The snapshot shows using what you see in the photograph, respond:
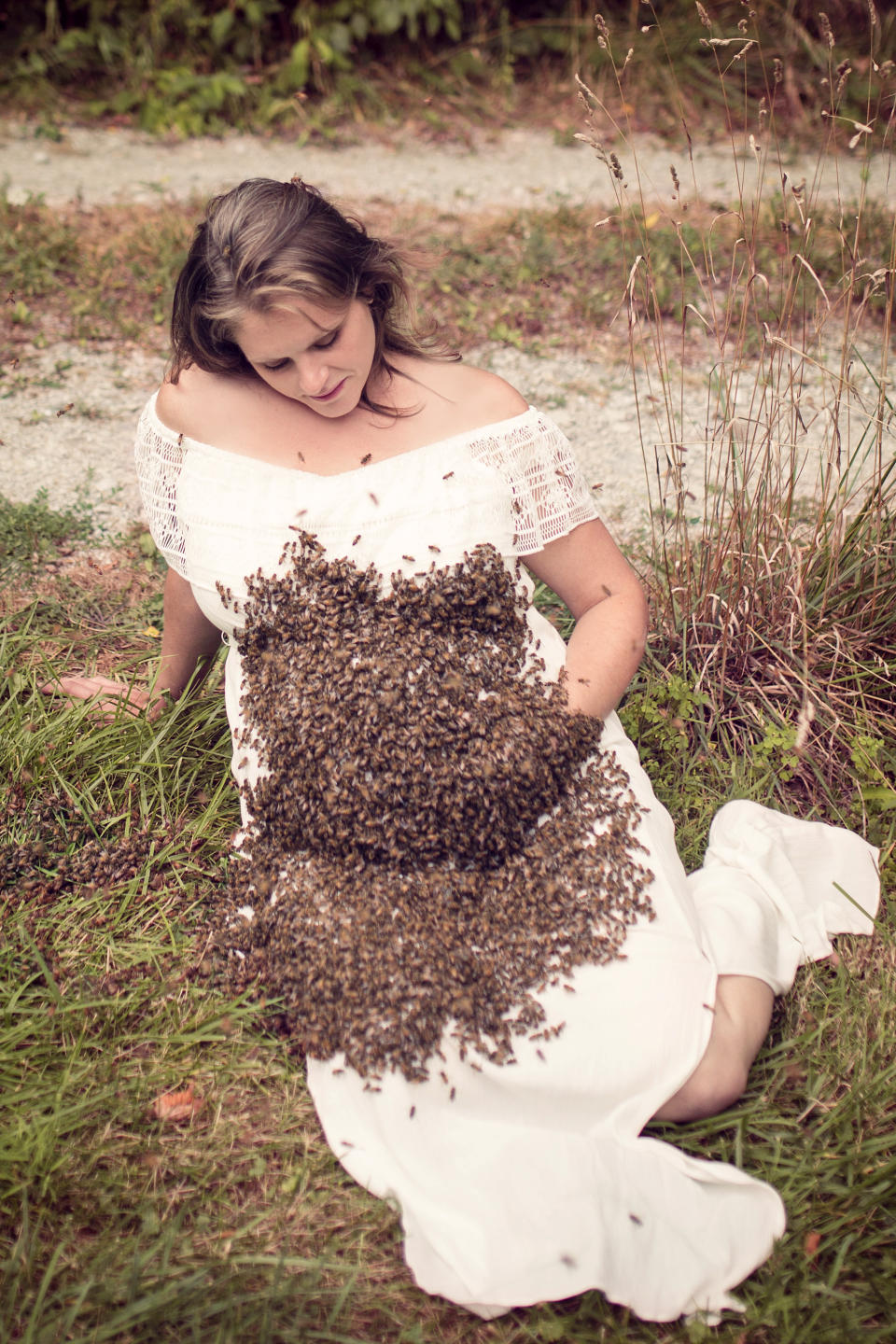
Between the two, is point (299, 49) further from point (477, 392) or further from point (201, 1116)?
point (201, 1116)

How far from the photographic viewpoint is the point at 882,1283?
2.20 m

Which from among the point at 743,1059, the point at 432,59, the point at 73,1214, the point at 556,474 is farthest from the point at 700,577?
the point at 432,59

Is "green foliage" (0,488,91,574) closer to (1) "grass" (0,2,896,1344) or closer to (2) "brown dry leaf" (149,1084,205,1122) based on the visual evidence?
(1) "grass" (0,2,896,1344)

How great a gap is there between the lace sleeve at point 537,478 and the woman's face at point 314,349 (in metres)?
0.37

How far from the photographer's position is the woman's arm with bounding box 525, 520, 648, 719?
107 inches

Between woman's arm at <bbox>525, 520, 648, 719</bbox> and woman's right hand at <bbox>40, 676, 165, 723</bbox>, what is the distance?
1317 mm

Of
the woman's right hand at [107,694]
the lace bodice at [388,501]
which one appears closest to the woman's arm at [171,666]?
the woman's right hand at [107,694]

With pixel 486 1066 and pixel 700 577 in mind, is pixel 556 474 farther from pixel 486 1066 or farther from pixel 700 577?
pixel 486 1066

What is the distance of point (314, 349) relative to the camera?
251cm

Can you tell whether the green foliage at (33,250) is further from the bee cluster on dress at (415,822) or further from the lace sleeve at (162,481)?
the bee cluster on dress at (415,822)

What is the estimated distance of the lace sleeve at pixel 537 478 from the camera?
268 centimetres

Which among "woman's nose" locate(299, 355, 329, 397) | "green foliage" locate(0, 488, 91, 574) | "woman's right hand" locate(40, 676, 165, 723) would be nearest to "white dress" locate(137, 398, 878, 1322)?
"woman's nose" locate(299, 355, 329, 397)

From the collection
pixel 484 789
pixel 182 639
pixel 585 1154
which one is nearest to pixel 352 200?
pixel 182 639

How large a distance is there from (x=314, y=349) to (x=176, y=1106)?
6.11ft
